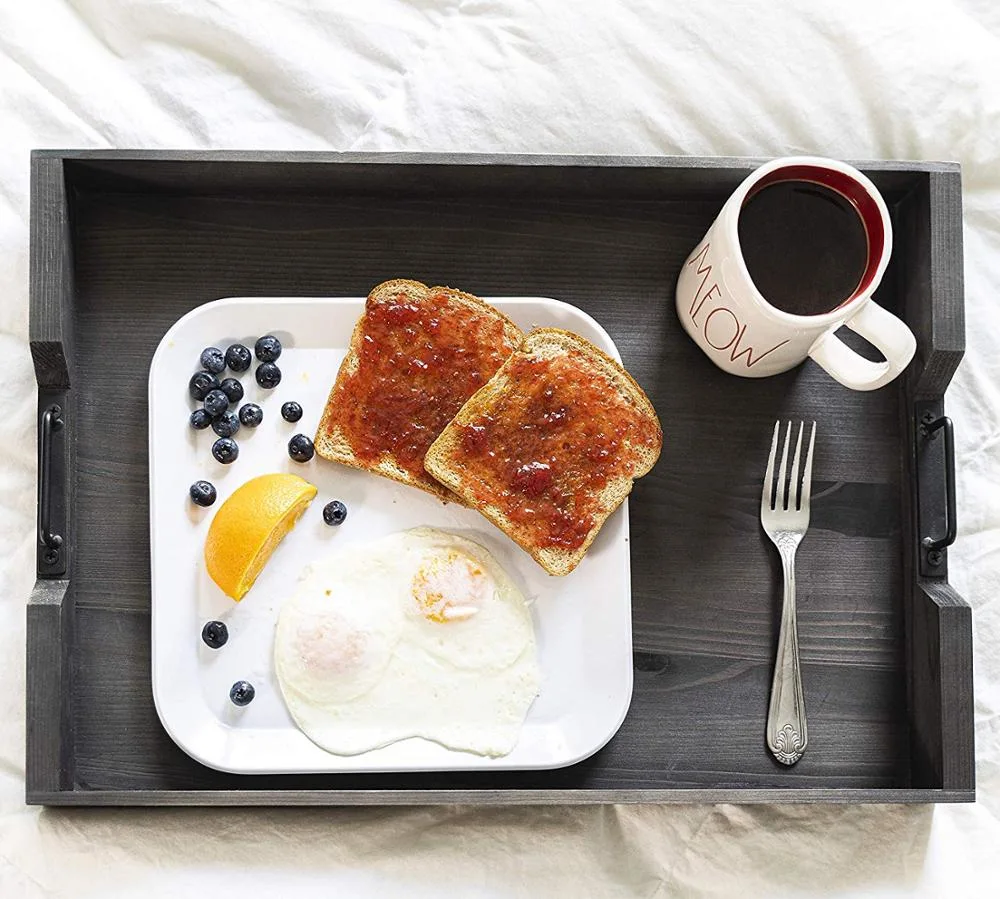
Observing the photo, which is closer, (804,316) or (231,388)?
(804,316)

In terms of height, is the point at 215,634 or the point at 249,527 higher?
the point at 249,527

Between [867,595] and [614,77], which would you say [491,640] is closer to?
[867,595]

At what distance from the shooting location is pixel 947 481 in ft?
5.37

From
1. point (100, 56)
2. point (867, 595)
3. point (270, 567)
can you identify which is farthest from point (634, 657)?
point (100, 56)

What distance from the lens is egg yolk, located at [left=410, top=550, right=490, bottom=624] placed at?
1618 millimetres

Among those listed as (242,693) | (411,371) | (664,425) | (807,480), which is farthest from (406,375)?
(807,480)

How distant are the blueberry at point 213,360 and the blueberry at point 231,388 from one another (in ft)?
0.07

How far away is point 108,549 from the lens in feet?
5.39

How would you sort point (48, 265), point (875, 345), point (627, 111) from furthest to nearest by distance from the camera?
1. point (627, 111)
2. point (48, 265)
3. point (875, 345)

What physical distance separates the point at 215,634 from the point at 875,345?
107 cm

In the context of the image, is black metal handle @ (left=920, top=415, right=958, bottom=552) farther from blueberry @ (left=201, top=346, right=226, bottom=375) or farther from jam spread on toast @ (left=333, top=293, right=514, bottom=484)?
blueberry @ (left=201, top=346, right=226, bottom=375)

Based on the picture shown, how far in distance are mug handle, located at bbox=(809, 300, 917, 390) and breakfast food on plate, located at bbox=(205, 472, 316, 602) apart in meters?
0.81

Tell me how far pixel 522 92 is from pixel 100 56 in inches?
29.0

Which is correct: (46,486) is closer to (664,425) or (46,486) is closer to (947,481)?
(664,425)
